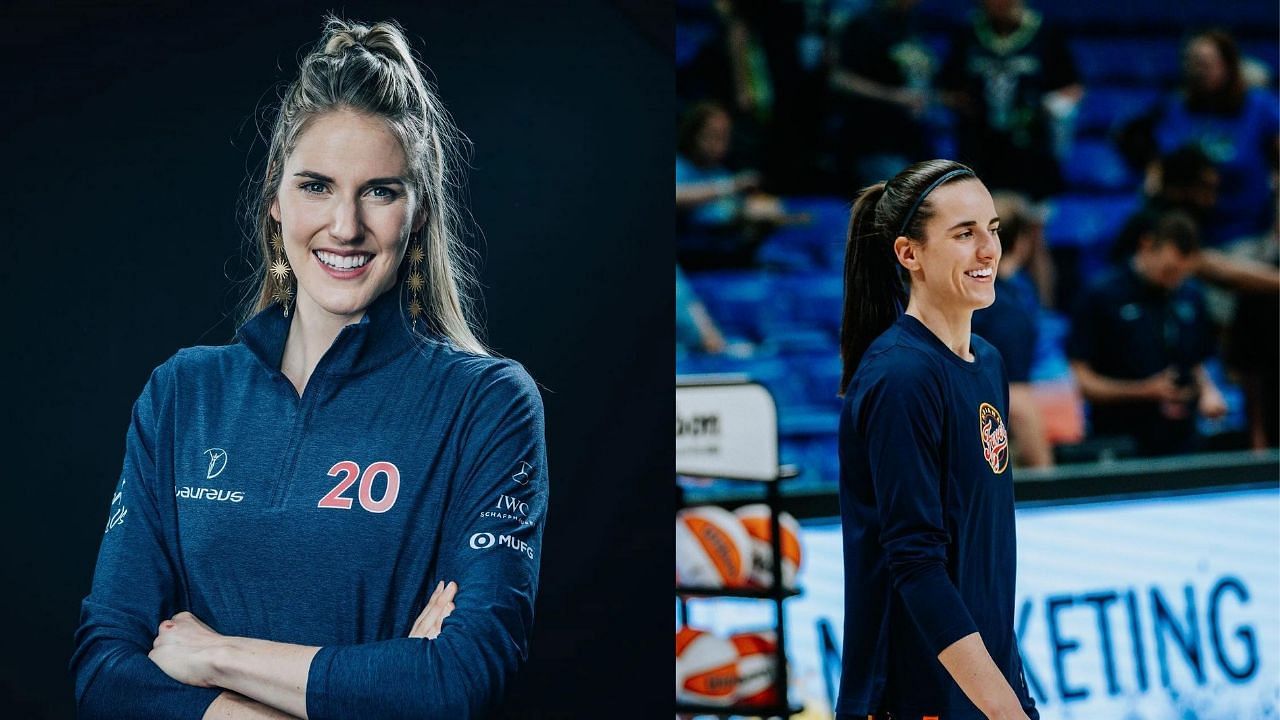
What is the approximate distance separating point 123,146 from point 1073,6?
18.0 ft

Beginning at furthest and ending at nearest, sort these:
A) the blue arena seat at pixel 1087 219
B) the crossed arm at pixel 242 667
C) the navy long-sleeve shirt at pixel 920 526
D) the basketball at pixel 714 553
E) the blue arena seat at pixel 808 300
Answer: the blue arena seat at pixel 1087 219
the blue arena seat at pixel 808 300
the basketball at pixel 714 553
the navy long-sleeve shirt at pixel 920 526
the crossed arm at pixel 242 667

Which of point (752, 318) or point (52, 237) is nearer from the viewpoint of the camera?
point (52, 237)

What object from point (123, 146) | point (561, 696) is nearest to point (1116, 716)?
point (561, 696)

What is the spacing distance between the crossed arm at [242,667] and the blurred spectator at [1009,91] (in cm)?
410

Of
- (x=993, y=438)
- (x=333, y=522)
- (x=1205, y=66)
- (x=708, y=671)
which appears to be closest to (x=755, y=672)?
(x=708, y=671)

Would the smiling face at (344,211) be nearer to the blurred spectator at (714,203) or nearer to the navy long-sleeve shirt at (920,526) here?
the navy long-sleeve shirt at (920,526)

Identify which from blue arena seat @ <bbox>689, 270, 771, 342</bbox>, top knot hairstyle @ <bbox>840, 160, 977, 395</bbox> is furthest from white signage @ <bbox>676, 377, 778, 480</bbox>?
blue arena seat @ <bbox>689, 270, 771, 342</bbox>

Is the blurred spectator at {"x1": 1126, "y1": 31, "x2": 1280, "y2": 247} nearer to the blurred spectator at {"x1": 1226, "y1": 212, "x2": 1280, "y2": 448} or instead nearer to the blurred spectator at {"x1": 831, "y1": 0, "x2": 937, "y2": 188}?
the blurred spectator at {"x1": 1226, "y1": 212, "x2": 1280, "y2": 448}

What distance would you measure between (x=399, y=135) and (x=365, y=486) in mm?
625

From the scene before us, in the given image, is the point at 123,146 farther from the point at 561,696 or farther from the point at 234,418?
the point at 561,696

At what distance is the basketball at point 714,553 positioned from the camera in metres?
3.25

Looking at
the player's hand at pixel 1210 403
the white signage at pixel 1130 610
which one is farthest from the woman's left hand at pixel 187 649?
the player's hand at pixel 1210 403

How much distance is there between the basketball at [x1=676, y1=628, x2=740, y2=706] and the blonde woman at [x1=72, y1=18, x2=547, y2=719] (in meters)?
0.93

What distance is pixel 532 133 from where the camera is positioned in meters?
2.52
